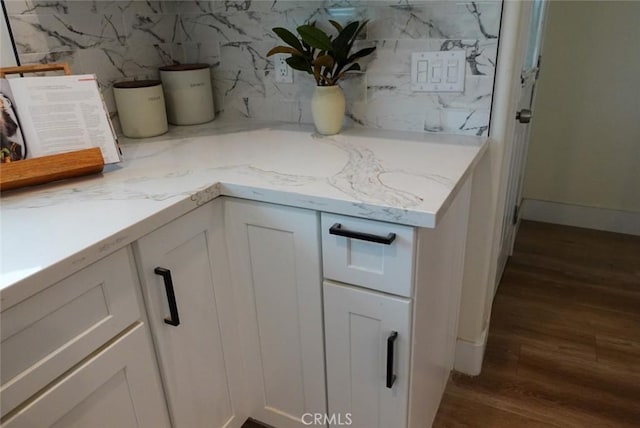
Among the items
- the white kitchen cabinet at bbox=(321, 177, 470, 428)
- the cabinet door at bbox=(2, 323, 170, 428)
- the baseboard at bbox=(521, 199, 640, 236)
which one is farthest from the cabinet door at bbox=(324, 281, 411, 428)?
the baseboard at bbox=(521, 199, 640, 236)

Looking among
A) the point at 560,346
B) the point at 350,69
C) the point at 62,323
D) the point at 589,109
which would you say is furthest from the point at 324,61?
the point at 589,109

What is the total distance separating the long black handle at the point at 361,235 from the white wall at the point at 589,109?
2.24m

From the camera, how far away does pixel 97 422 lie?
951 millimetres

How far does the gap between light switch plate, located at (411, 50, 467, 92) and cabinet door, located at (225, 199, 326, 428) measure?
68cm

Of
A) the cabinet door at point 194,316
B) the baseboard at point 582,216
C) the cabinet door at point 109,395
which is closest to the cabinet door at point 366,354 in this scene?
the cabinet door at point 194,316

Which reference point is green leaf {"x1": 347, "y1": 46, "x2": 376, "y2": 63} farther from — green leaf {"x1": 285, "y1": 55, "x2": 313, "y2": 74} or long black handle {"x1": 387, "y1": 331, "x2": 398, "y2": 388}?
long black handle {"x1": 387, "y1": 331, "x2": 398, "y2": 388}

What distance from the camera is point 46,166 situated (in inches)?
46.1

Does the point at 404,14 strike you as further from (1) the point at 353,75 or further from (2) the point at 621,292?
(2) the point at 621,292

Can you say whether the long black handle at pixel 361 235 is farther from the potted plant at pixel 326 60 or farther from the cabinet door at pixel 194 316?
the potted plant at pixel 326 60

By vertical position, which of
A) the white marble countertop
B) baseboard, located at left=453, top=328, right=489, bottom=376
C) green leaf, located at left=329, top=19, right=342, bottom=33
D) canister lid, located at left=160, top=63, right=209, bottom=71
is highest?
green leaf, located at left=329, top=19, right=342, bottom=33

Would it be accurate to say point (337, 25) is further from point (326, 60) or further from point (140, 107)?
point (140, 107)

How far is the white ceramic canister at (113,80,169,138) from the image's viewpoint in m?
1.60

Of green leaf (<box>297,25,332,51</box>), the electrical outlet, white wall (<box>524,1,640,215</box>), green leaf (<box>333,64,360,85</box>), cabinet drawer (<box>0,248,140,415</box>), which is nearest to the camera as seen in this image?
cabinet drawer (<box>0,248,140,415</box>)

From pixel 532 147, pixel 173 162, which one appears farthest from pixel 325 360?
pixel 532 147
